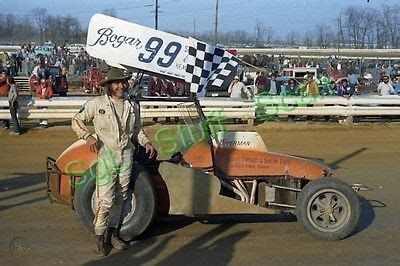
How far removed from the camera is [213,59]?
19.9 feet

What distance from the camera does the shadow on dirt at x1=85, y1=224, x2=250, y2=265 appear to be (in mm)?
5441

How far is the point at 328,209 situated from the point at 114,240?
2.11 m

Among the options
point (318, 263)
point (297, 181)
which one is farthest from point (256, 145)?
point (318, 263)

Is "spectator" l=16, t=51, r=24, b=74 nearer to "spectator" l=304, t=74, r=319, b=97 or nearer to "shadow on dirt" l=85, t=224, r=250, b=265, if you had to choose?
"spectator" l=304, t=74, r=319, b=97

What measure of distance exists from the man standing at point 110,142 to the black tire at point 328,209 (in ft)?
5.83

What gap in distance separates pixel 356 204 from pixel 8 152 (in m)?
7.59

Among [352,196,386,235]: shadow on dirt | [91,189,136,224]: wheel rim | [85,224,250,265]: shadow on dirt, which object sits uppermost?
[91,189,136,224]: wheel rim

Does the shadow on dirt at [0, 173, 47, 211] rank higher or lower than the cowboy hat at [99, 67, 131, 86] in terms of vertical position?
lower

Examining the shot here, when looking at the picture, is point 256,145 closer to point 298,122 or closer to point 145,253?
point 145,253

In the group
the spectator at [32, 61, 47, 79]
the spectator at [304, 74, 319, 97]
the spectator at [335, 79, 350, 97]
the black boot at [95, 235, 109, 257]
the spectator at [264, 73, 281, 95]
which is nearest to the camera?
the black boot at [95, 235, 109, 257]

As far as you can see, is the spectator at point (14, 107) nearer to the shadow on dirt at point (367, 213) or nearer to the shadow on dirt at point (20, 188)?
the shadow on dirt at point (20, 188)

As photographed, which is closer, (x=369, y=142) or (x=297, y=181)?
(x=297, y=181)

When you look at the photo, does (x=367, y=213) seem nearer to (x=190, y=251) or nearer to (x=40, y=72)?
(x=190, y=251)

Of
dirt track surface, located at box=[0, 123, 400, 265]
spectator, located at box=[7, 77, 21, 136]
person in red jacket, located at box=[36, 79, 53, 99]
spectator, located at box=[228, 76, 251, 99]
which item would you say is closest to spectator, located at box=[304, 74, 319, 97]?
spectator, located at box=[228, 76, 251, 99]
